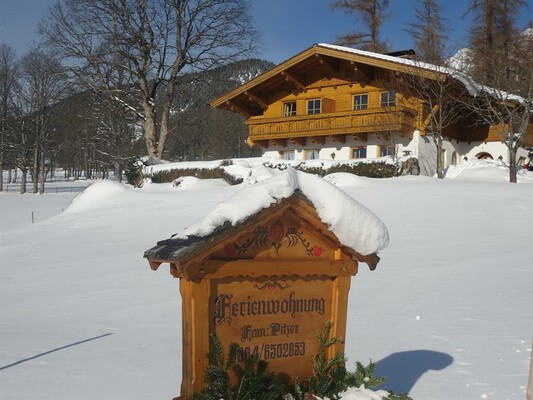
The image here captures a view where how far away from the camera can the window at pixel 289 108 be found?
116 ft

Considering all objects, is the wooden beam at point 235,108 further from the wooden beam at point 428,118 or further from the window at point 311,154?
the wooden beam at point 428,118

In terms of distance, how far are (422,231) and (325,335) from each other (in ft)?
38.4

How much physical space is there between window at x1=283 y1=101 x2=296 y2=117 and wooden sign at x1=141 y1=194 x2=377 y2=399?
32.1 meters

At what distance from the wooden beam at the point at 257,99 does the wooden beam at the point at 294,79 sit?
8.09 ft

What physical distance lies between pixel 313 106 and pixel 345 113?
12.3 ft

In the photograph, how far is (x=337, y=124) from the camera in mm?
31578

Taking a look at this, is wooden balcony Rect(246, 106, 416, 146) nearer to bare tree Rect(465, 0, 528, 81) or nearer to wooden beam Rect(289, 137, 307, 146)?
wooden beam Rect(289, 137, 307, 146)

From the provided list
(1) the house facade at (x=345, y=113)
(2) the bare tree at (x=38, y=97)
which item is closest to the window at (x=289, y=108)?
(1) the house facade at (x=345, y=113)

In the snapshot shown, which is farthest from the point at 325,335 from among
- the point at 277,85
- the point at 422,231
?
the point at 277,85

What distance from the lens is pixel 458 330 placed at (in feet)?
23.7

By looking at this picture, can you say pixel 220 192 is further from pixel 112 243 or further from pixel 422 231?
pixel 422 231

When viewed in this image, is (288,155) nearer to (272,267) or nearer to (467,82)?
(467,82)

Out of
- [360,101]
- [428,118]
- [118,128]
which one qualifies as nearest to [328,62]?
[360,101]

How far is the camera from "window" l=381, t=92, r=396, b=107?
3147 centimetres
